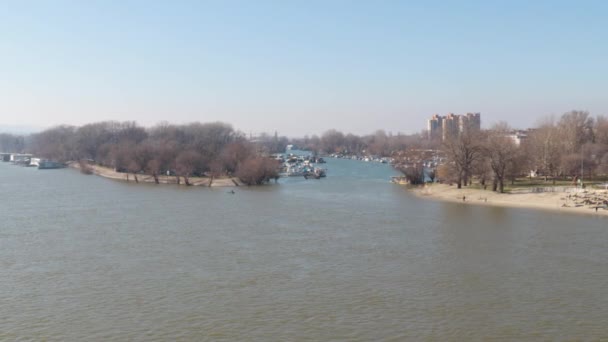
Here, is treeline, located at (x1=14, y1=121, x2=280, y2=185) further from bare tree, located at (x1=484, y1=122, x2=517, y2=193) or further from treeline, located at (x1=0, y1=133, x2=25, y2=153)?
treeline, located at (x1=0, y1=133, x2=25, y2=153)

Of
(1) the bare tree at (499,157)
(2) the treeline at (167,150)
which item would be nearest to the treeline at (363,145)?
(2) the treeline at (167,150)

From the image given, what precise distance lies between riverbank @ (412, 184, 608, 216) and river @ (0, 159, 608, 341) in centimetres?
236

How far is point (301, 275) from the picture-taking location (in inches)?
641

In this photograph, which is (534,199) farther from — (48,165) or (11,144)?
Answer: (11,144)

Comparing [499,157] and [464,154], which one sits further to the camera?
[464,154]

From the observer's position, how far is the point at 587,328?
486 inches

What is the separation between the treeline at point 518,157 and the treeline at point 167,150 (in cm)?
1582

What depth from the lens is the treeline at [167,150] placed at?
1966 inches

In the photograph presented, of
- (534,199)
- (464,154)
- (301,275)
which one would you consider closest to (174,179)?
(464,154)

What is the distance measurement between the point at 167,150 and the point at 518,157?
104 ft

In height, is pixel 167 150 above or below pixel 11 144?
below

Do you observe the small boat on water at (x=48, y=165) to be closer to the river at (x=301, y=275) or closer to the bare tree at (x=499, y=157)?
the river at (x=301, y=275)

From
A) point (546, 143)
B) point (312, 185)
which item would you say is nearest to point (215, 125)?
point (312, 185)

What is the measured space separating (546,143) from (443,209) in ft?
48.4
